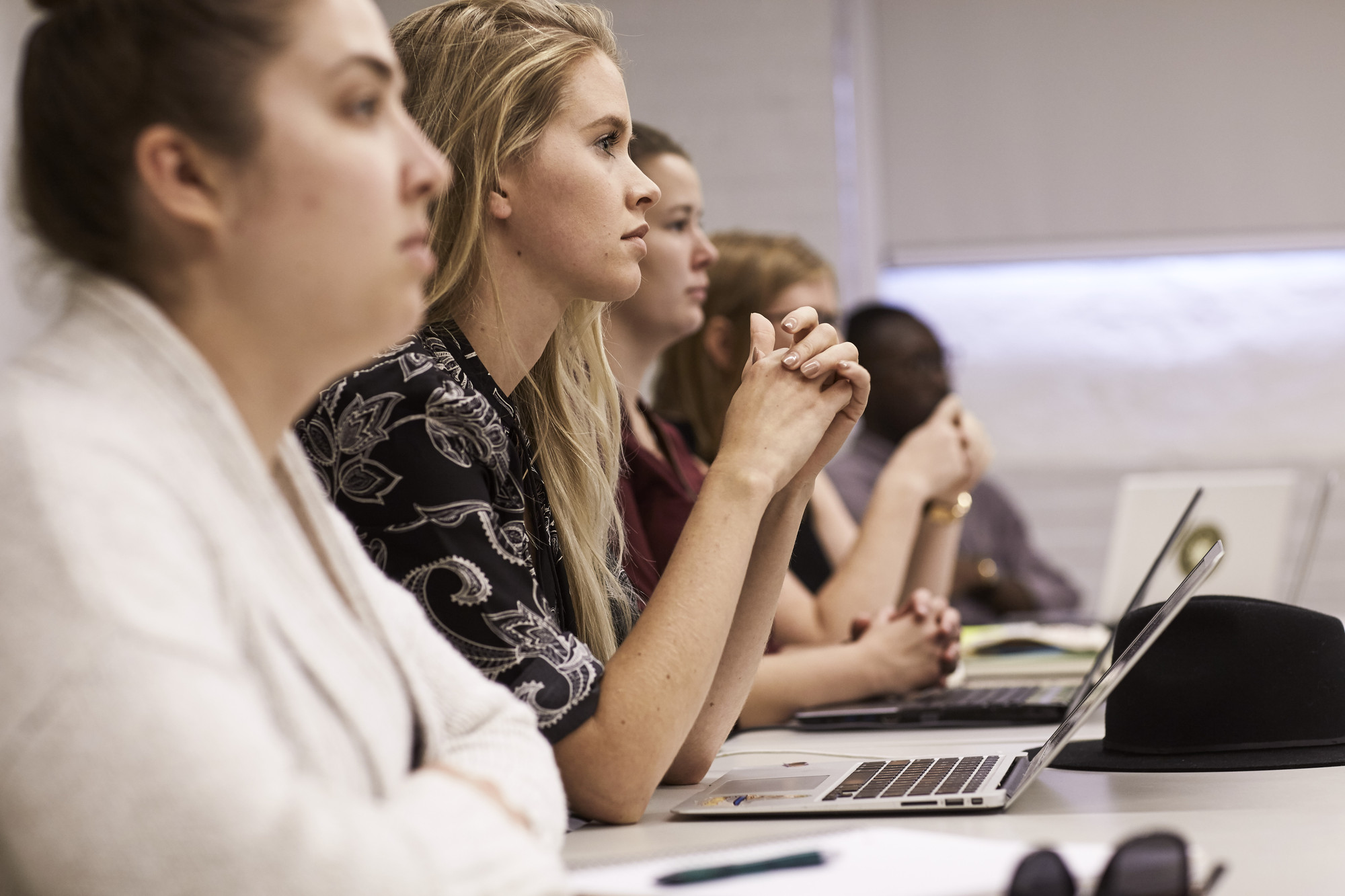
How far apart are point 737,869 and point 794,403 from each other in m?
0.52

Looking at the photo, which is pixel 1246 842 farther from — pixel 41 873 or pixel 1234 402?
pixel 1234 402

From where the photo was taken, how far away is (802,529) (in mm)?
2264

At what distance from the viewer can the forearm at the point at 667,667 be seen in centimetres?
94

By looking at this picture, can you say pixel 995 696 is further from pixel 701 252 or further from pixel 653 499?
pixel 701 252

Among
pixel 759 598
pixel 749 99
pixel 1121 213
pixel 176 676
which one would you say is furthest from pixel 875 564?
pixel 1121 213

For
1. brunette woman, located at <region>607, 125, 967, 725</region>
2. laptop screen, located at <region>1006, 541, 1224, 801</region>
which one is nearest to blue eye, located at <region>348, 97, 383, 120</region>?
laptop screen, located at <region>1006, 541, 1224, 801</region>

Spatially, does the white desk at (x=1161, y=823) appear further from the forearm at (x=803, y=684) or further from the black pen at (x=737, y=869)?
the forearm at (x=803, y=684)

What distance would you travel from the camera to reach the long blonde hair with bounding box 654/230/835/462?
2340 mm

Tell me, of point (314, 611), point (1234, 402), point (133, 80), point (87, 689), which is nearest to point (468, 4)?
point (133, 80)

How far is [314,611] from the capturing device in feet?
2.05

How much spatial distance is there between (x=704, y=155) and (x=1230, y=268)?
1.61 m

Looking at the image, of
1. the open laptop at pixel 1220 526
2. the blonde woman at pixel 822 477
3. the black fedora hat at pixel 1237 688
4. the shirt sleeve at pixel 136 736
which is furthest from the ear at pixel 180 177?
the open laptop at pixel 1220 526

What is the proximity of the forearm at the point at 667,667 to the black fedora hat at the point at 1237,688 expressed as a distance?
33 cm

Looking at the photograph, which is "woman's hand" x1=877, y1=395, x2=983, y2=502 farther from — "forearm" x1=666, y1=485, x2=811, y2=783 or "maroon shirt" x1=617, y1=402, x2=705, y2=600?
"forearm" x1=666, y1=485, x2=811, y2=783
